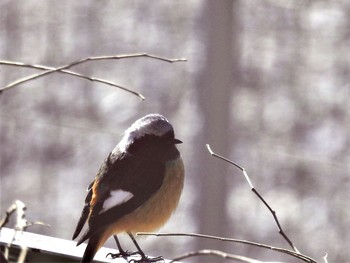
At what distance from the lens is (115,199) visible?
255 cm

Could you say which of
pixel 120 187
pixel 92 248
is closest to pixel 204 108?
pixel 120 187

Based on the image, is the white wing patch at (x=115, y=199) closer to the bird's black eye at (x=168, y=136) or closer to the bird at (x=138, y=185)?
the bird at (x=138, y=185)

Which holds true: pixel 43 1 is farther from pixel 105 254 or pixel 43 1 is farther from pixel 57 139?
pixel 105 254

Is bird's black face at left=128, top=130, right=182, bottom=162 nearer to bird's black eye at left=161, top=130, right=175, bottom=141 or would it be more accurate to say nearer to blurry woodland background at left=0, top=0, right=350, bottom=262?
bird's black eye at left=161, top=130, right=175, bottom=141

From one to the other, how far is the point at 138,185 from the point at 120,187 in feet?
0.38

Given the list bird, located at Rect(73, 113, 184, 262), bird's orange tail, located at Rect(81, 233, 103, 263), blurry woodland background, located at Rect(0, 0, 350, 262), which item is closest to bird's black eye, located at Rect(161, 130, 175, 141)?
bird, located at Rect(73, 113, 184, 262)

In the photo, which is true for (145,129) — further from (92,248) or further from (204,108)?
(204,108)

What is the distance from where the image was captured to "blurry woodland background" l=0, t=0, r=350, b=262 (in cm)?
470

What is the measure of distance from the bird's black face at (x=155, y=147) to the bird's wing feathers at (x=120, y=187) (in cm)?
3

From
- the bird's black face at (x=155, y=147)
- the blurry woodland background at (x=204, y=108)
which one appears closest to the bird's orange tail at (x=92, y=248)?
the bird's black face at (x=155, y=147)

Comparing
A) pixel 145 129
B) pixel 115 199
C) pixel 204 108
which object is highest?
pixel 145 129

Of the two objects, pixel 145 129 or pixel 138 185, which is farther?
pixel 145 129

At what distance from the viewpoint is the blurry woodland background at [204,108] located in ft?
15.4

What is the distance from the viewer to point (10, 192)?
4.76 m
